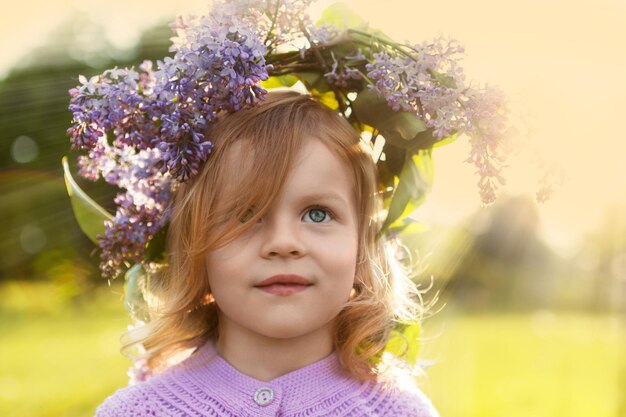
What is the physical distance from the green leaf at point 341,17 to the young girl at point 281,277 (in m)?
0.26

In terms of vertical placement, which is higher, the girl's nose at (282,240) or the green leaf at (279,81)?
the green leaf at (279,81)

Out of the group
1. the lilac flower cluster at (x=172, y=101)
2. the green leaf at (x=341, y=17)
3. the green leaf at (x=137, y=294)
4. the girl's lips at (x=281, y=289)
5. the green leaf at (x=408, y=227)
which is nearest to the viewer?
the lilac flower cluster at (x=172, y=101)

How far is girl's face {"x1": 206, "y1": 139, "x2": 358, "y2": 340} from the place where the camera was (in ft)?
6.80

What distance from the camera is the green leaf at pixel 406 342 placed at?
8.28ft

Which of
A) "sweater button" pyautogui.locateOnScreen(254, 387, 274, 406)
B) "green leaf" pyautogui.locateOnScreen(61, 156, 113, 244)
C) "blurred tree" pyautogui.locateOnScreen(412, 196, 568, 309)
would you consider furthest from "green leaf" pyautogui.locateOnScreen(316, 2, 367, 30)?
"blurred tree" pyautogui.locateOnScreen(412, 196, 568, 309)

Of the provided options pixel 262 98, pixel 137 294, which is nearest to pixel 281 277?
pixel 262 98

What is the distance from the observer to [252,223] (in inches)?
81.5

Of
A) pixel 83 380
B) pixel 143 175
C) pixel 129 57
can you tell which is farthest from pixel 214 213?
pixel 129 57

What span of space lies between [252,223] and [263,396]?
1.55ft

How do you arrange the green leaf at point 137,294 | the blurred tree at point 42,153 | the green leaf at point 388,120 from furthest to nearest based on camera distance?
the blurred tree at point 42,153 → the green leaf at point 137,294 → the green leaf at point 388,120

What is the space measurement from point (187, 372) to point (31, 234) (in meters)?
9.47

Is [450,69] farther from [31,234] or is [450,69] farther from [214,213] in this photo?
[31,234]

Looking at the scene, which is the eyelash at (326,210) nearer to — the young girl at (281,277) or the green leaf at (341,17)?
the young girl at (281,277)

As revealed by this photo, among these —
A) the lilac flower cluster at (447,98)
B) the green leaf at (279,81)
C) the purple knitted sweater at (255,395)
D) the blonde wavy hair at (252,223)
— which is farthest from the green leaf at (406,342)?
the green leaf at (279,81)
